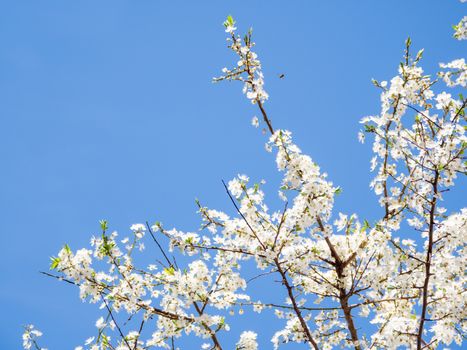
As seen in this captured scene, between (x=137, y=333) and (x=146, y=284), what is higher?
(x=146, y=284)

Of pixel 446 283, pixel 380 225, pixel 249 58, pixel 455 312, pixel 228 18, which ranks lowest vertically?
pixel 455 312

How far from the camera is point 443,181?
6.35 meters

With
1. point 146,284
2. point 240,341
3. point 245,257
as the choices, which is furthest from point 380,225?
point 146,284

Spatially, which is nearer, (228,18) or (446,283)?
(446,283)

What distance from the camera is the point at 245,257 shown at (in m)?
7.24

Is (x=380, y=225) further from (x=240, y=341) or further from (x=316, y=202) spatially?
(x=240, y=341)

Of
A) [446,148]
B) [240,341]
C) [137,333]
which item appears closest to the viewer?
[446,148]

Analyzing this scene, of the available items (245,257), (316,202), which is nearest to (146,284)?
(245,257)

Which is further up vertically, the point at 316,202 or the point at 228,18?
the point at 228,18

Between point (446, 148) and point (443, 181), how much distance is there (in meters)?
0.75

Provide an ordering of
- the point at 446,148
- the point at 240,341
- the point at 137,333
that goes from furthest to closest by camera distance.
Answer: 1. the point at 240,341
2. the point at 137,333
3. the point at 446,148

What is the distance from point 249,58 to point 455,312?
485 cm

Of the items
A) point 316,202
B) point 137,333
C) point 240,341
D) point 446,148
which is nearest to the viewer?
point 446,148

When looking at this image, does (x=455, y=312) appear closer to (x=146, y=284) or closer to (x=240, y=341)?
(x=240, y=341)
